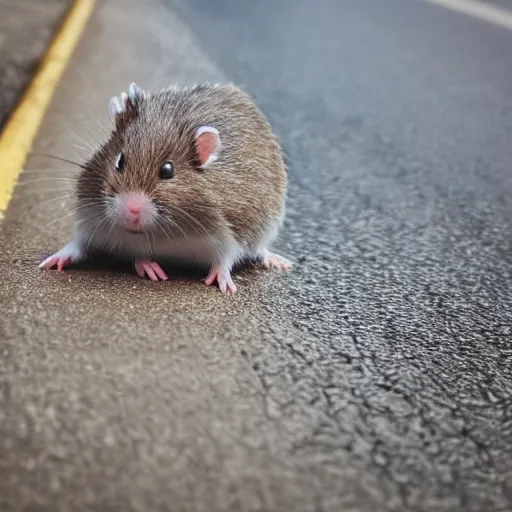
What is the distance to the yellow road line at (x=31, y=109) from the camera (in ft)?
6.68

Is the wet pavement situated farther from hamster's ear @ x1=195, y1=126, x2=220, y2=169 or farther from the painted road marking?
the painted road marking

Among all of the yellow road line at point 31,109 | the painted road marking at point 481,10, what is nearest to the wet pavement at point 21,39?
the yellow road line at point 31,109

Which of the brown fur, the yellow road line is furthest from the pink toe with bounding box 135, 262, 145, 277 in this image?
the yellow road line

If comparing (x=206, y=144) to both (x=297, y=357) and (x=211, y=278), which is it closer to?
(x=211, y=278)

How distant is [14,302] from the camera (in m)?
1.27

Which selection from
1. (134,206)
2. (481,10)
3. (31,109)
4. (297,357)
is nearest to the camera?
(297,357)

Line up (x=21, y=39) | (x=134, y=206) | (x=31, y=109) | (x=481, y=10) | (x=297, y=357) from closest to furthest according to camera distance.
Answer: (x=297, y=357)
(x=134, y=206)
(x=31, y=109)
(x=21, y=39)
(x=481, y=10)

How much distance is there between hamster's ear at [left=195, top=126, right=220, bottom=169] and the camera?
1434 mm

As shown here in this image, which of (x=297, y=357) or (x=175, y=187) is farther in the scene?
(x=175, y=187)

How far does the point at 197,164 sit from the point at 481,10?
3.94 m

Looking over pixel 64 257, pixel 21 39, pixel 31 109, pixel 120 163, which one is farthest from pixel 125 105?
pixel 21 39

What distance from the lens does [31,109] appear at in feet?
8.30

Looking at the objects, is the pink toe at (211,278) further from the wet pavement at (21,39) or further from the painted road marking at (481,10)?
the painted road marking at (481,10)

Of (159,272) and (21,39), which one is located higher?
(159,272)
